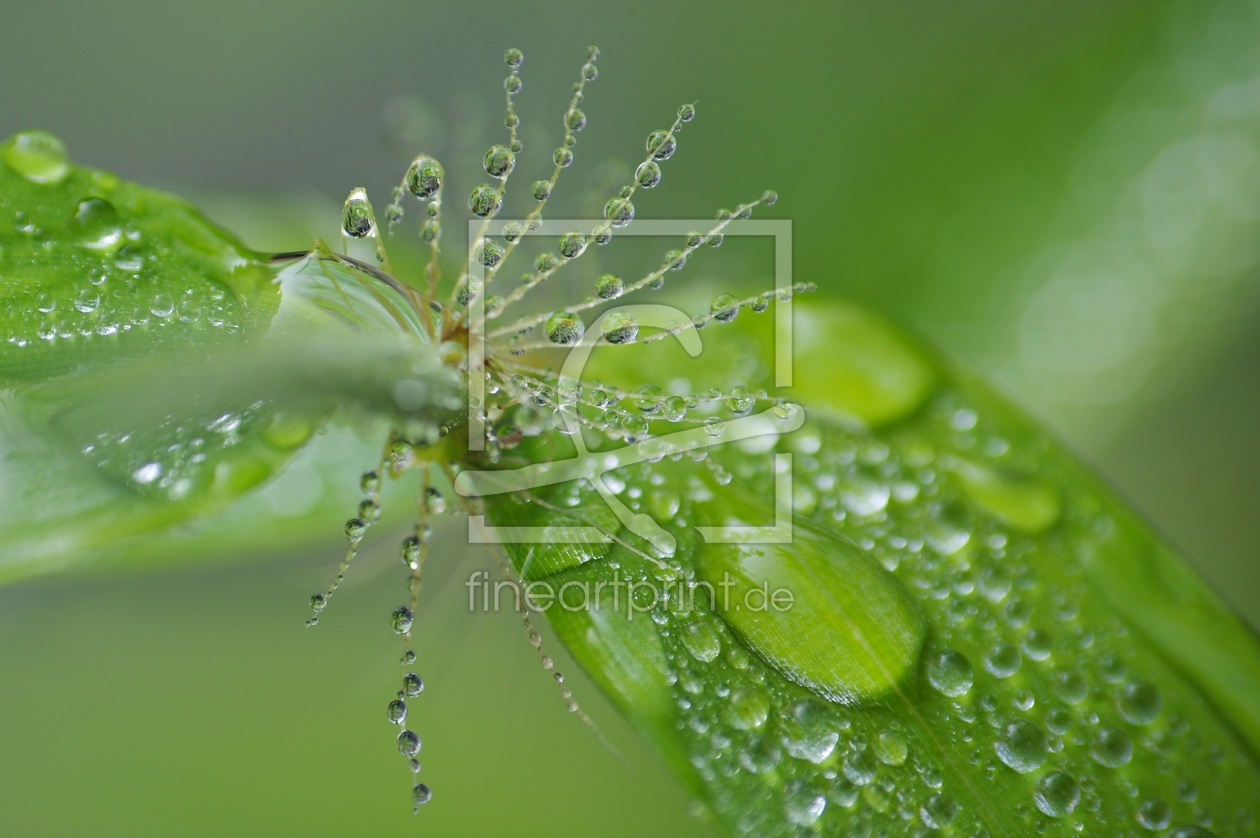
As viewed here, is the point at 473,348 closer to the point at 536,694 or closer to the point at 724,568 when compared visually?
the point at 724,568

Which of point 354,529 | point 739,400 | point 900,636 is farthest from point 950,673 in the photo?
point 354,529

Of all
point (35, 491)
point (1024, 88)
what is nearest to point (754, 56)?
point (1024, 88)

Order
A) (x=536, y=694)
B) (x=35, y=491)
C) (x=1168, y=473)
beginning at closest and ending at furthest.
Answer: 1. (x=35, y=491)
2. (x=536, y=694)
3. (x=1168, y=473)

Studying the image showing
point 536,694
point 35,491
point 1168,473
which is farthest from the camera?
point 1168,473

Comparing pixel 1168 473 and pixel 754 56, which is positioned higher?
pixel 754 56

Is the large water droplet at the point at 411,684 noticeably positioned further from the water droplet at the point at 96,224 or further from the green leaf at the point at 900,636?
the water droplet at the point at 96,224

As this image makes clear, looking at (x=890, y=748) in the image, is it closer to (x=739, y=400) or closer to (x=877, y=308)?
(x=739, y=400)
